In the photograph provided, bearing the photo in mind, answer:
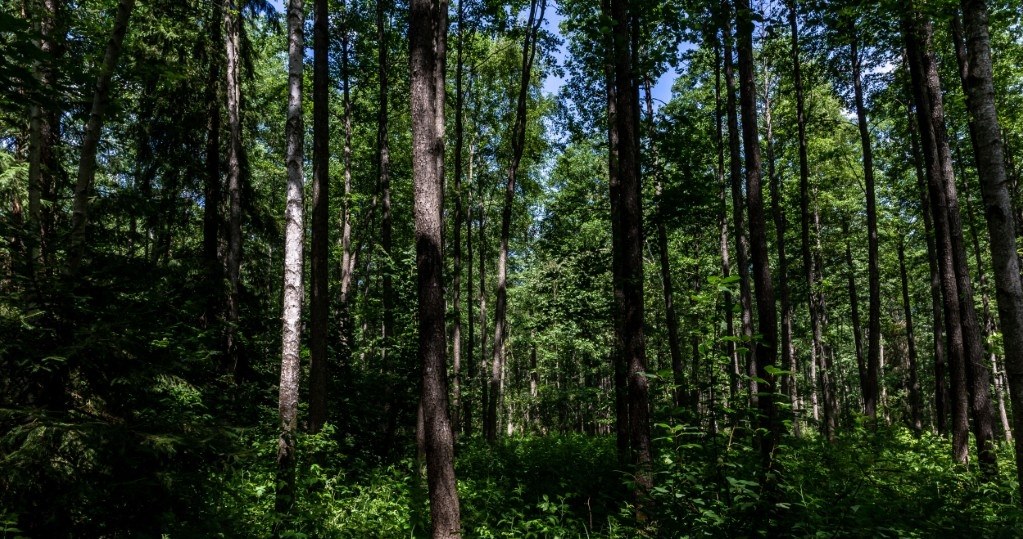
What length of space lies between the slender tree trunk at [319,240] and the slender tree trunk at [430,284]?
3815mm

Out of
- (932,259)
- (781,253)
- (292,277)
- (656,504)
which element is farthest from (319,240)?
(932,259)

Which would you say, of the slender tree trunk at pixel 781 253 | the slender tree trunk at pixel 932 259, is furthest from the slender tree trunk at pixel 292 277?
the slender tree trunk at pixel 932 259

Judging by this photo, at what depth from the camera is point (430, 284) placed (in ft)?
16.7

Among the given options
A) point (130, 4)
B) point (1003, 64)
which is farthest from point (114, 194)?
point (1003, 64)

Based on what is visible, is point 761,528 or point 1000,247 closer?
point 761,528

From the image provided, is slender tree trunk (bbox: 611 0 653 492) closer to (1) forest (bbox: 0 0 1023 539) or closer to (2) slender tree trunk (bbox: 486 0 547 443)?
(1) forest (bbox: 0 0 1023 539)

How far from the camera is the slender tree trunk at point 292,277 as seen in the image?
6492 mm

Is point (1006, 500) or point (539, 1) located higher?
point (539, 1)

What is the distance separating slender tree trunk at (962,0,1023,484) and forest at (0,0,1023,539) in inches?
0.9

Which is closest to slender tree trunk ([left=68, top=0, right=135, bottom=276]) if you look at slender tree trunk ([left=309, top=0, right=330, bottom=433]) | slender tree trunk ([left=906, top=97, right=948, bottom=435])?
slender tree trunk ([left=309, top=0, right=330, bottom=433])

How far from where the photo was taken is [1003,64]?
14.7 m

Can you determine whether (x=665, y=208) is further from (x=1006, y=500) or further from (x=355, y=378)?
(x=355, y=378)

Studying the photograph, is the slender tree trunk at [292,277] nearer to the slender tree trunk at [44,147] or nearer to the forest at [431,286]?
the forest at [431,286]

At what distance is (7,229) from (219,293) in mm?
7296
